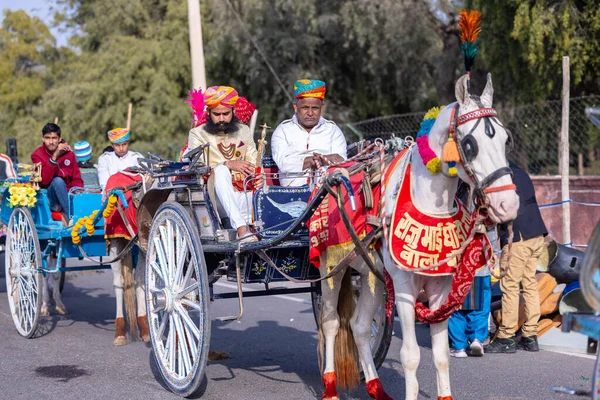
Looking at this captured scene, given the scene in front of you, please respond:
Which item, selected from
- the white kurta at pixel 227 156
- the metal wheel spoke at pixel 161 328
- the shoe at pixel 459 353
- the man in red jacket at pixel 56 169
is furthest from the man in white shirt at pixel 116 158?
the shoe at pixel 459 353

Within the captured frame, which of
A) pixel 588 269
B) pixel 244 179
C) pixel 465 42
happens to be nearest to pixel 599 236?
pixel 588 269

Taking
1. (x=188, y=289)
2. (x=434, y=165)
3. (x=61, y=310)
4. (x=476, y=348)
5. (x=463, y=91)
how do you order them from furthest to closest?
(x=61, y=310), (x=476, y=348), (x=188, y=289), (x=434, y=165), (x=463, y=91)

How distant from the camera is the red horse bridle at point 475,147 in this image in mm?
4590

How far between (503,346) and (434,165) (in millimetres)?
3721

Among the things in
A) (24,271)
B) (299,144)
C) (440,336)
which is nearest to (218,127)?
(299,144)

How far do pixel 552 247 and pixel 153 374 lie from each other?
429cm

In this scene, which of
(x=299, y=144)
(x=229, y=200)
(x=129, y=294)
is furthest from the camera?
(x=129, y=294)

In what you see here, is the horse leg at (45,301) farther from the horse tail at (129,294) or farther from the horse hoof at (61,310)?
the horse tail at (129,294)

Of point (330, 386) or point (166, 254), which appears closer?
point (330, 386)

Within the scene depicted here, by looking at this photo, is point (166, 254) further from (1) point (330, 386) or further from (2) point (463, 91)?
(2) point (463, 91)

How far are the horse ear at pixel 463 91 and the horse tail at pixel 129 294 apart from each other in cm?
504

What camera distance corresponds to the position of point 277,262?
647cm

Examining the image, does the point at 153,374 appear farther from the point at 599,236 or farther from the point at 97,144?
the point at 97,144

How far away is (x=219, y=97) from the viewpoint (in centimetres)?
748
